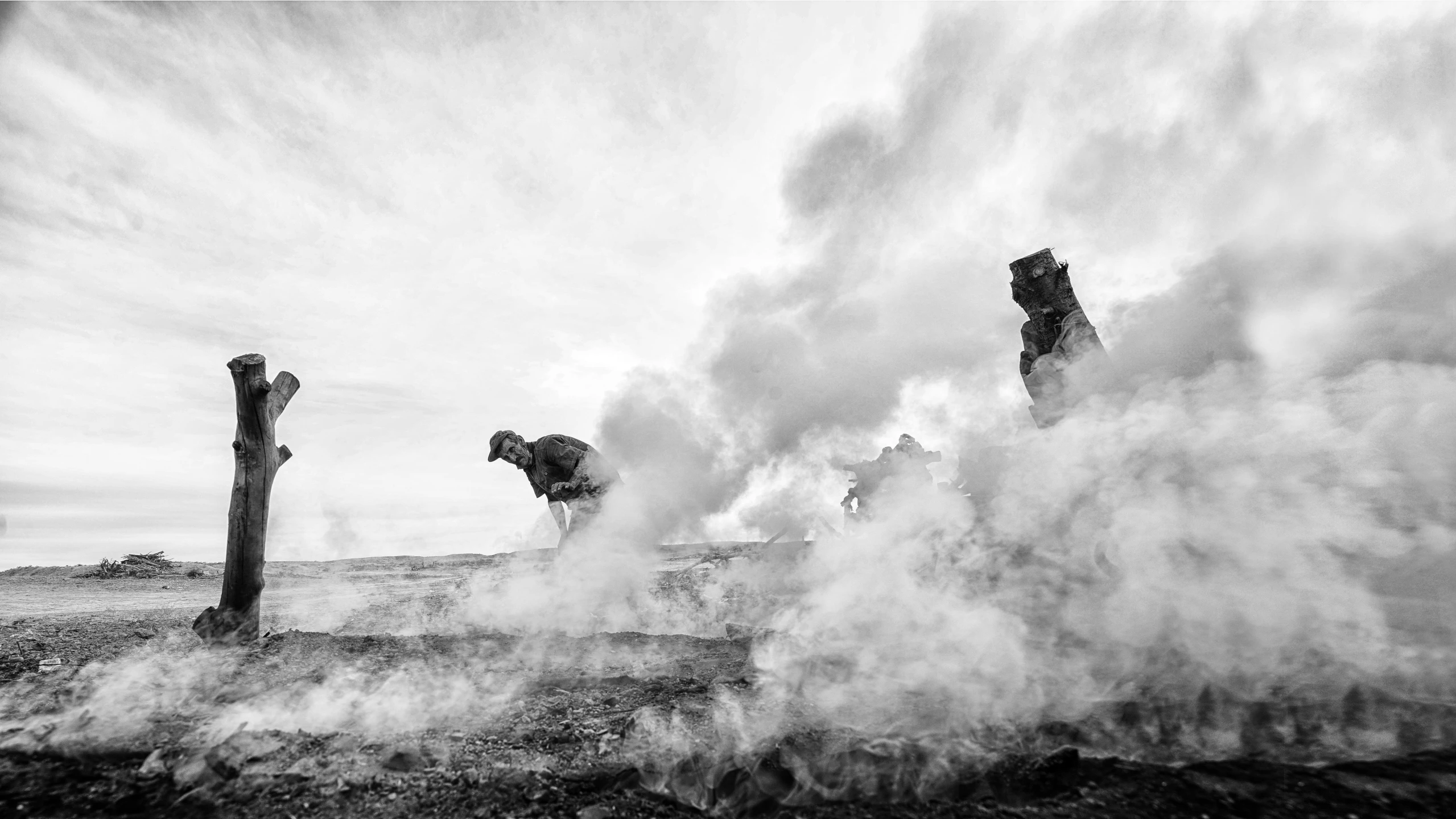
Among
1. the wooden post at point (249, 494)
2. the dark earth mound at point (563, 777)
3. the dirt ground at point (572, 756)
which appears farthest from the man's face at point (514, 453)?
the dark earth mound at point (563, 777)

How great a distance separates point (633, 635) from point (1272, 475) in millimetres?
7585

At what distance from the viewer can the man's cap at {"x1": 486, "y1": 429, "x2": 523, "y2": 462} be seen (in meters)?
12.4

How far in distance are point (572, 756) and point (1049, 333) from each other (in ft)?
34.3

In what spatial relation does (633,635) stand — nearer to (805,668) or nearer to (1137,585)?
(805,668)

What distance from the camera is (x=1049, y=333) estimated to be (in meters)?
10.8

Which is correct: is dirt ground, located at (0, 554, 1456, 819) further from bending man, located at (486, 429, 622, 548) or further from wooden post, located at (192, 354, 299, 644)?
bending man, located at (486, 429, 622, 548)

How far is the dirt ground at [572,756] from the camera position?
320 centimetres

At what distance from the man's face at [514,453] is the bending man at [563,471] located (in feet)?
0.04

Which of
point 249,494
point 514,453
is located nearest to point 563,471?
point 514,453

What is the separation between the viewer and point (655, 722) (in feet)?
15.1

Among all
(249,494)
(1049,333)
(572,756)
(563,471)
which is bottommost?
(572,756)

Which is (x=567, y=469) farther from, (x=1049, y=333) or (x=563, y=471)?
(x=1049, y=333)

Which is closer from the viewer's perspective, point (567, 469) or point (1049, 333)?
point (1049, 333)

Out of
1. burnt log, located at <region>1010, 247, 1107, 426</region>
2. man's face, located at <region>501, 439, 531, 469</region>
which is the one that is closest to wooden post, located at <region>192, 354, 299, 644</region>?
man's face, located at <region>501, 439, 531, 469</region>
